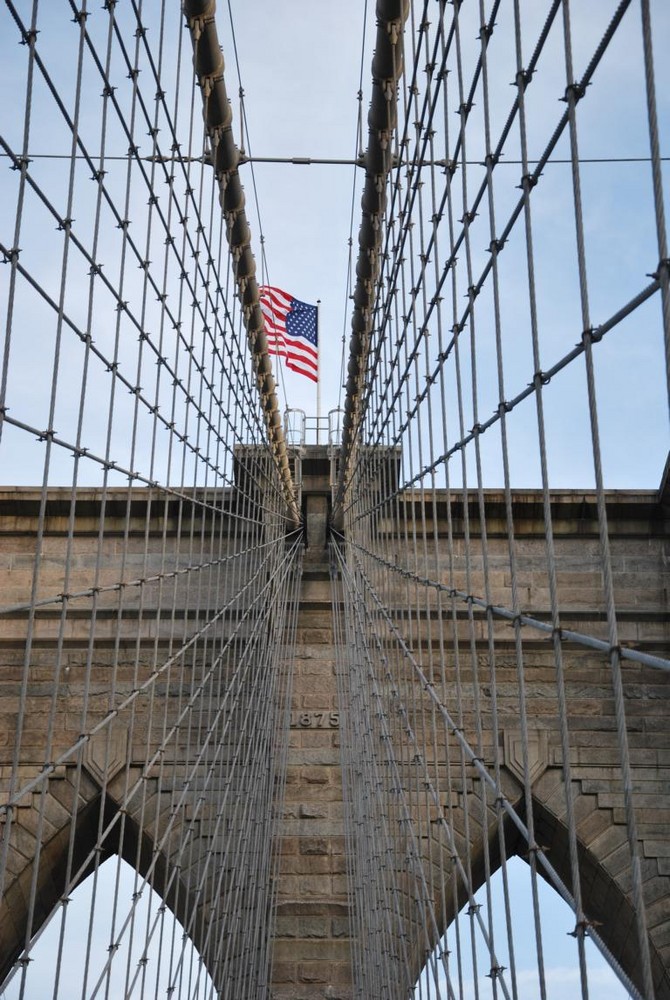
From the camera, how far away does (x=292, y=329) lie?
1108cm

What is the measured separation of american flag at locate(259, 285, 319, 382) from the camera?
10680 mm

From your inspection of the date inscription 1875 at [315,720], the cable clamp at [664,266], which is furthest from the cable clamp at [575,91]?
the date inscription 1875 at [315,720]

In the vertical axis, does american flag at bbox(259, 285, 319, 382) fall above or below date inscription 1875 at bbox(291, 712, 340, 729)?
above

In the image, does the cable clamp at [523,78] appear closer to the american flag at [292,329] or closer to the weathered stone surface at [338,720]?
the weathered stone surface at [338,720]

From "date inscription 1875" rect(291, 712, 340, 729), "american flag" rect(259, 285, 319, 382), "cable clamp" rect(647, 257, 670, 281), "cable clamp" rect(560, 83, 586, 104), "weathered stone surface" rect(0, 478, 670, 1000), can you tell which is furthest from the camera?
"american flag" rect(259, 285, 319, 382)

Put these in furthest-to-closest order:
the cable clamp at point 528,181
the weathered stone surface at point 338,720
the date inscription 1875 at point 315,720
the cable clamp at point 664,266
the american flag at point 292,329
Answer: the american flag at point 292,329
the date inscription 1875 at point 315,720
the weathered stone surface at point 338,720
the cable clamp at point 528,181
the cable clamp at point 664,266

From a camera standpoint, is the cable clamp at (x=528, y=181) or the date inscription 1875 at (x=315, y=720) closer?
the cable clamp at (x=528, y=181)

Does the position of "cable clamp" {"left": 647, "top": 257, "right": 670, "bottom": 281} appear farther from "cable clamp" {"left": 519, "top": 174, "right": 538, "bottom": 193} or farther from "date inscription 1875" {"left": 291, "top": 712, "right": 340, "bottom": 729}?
"date inscription 1875" {"left": 291, "top": 712, "right": 340, "bottom": 729}

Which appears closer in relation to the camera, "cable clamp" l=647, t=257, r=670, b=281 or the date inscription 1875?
"cable clamp" l=647, t=257, r=670, b=281

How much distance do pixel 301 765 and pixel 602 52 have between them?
6.94 m

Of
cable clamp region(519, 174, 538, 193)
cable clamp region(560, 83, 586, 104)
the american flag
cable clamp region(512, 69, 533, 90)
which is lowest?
cable clamp region(560, 83, 586, 104)

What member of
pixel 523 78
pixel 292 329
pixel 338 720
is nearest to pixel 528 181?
pixel 523 78

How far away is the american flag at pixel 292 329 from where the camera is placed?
1068 centimetres

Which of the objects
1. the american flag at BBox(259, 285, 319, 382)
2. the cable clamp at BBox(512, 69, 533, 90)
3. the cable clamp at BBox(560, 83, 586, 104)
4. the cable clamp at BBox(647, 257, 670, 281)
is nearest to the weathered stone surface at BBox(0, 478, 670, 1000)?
the american flag at BBox(259, 285, 319, 382)
